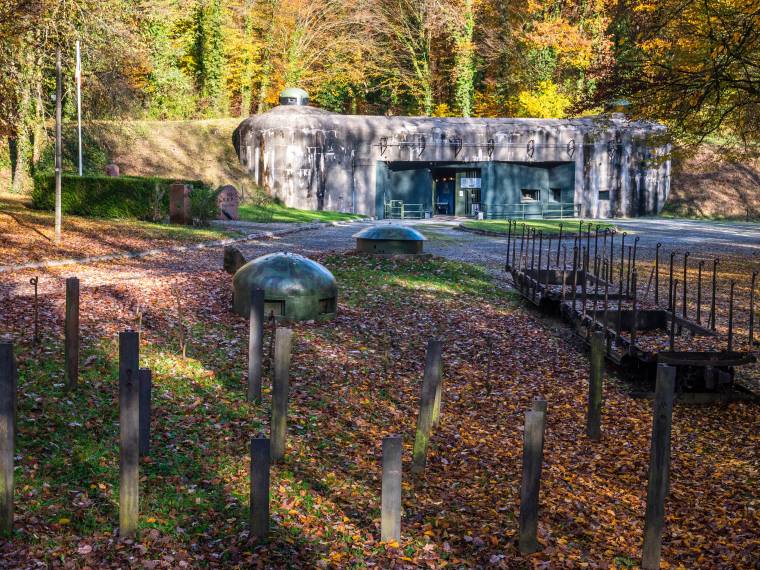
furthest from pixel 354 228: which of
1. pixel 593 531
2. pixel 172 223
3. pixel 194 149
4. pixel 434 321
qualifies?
pixel 593 531

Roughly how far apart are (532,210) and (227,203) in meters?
18.1

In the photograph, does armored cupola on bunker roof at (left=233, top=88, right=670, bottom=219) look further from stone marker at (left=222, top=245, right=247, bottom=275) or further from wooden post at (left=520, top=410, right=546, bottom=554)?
wooden post at (left=520, top=410, right=546, bottom=554)

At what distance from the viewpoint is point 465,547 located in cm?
737

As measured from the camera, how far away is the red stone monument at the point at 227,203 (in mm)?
33375

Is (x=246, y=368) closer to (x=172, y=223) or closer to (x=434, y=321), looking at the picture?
(x=434, y=321)

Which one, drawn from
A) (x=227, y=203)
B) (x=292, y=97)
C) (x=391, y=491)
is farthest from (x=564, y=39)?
(x=391, y=491)

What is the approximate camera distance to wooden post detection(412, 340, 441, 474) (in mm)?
8844

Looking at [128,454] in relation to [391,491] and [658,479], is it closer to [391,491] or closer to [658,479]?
[391,491]

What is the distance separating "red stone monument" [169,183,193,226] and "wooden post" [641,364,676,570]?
2408cm

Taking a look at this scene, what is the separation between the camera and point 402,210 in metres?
44.6

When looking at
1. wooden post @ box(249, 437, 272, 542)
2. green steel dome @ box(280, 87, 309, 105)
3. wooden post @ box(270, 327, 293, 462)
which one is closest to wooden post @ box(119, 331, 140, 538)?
wooden post @ box(249, 437, 272, 542)

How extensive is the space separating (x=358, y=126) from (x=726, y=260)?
72.4 feet

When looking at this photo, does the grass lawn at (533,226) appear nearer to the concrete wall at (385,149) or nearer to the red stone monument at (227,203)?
the concrete wall at (385,149)

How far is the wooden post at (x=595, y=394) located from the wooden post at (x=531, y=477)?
3.65m
